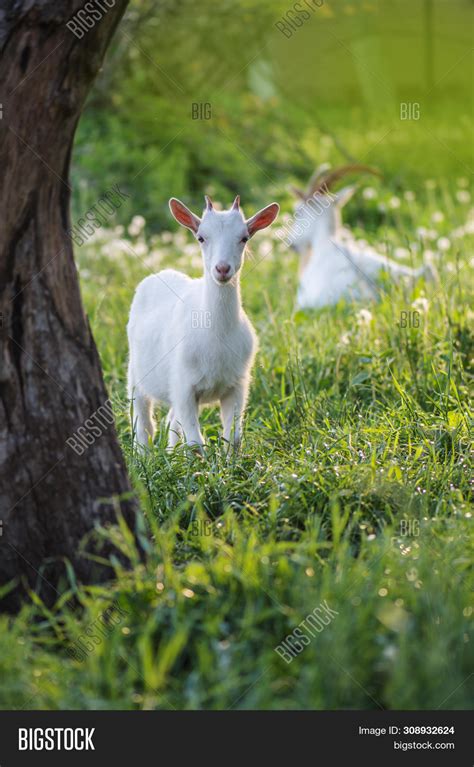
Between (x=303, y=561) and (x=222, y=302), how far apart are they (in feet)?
6.29

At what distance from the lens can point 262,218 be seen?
200 inches

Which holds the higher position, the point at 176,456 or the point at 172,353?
the point at 172,353

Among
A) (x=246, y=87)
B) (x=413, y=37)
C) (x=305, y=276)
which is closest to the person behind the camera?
(x=305, y=276)

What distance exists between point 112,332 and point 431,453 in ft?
9.71

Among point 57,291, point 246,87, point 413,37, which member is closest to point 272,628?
point 57,291

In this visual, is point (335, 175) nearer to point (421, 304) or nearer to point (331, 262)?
point (331, 262)

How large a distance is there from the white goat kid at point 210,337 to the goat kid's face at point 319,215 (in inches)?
127

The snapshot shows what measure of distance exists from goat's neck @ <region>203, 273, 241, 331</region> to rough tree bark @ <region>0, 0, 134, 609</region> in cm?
134

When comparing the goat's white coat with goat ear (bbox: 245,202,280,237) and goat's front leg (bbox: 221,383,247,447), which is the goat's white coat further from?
goat's front leg (bbox: 221,383,247,447)

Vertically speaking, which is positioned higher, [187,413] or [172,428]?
[172,428]

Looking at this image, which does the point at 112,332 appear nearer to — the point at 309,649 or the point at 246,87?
the point at 309,649

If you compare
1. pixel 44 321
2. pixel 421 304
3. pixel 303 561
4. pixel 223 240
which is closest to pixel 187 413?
pixel 223 240

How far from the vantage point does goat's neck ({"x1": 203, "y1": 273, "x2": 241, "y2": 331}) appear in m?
4.91
